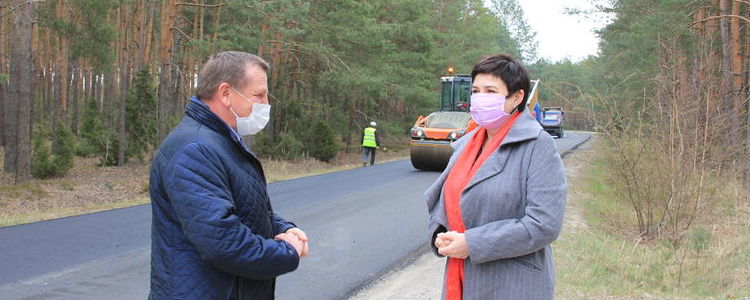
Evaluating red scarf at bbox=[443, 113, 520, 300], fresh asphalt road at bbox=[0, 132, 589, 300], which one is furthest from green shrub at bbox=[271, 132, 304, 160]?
red scarf at bbox=[443, 113, 520, 300]

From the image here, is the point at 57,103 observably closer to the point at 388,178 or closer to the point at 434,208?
the point at 388,178

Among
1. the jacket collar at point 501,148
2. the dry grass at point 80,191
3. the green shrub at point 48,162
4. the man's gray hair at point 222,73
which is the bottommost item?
the dry grass at point 80,191

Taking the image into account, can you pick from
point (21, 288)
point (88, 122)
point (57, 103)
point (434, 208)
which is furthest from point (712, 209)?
point (57, 103)

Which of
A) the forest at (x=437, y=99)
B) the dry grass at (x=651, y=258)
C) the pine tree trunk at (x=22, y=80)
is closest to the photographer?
the dry grass at (x=651, y=258)

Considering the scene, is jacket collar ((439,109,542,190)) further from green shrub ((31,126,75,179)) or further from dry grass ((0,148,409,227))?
green shrub ((31,126,75,179))

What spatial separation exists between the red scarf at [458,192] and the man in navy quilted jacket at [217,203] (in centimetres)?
73

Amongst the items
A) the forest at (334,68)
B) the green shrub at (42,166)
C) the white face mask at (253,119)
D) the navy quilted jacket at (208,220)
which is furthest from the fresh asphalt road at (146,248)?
the green shrub at (42,166)

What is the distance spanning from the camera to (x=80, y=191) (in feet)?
52.8

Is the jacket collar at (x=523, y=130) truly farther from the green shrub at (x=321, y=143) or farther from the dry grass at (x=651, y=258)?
the green shrub at (x=321, y=143)

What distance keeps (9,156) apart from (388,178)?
12488 millimetres

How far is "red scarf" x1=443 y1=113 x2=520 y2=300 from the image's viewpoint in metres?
2.78

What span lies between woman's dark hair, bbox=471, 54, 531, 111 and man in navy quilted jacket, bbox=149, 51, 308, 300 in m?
1.03

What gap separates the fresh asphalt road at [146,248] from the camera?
20.6 ft

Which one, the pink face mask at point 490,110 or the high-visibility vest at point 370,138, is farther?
the high-visibility vest at point 370,138
